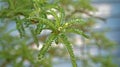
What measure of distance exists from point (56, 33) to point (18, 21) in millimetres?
101

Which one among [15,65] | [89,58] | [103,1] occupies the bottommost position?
[103,1]

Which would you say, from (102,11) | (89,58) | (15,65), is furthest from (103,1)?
(15,65)

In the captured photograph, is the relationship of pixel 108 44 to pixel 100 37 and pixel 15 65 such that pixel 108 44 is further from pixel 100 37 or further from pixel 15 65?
pixel 15 65

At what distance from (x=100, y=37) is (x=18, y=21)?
558mm

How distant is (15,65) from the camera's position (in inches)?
33.2

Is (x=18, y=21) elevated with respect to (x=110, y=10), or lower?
elevated

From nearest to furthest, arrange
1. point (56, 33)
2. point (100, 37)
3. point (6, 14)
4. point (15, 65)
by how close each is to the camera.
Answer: point (56, 33)
point (6, 14)
point (15, 65)
point (100, 37)

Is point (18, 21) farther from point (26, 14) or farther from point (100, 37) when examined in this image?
point (100, 37)

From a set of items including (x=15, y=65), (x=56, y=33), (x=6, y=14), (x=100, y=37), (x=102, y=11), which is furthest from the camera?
(x=102, y=11)

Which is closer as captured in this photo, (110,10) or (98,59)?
(98,59)

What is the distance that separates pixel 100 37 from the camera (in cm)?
103

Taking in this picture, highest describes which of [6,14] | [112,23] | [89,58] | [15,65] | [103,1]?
[6,14]

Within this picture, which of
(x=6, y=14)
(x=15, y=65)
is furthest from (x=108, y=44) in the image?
(x=6, y=14)

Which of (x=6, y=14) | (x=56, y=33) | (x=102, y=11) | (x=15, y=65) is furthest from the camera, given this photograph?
(x=102, y=11)
